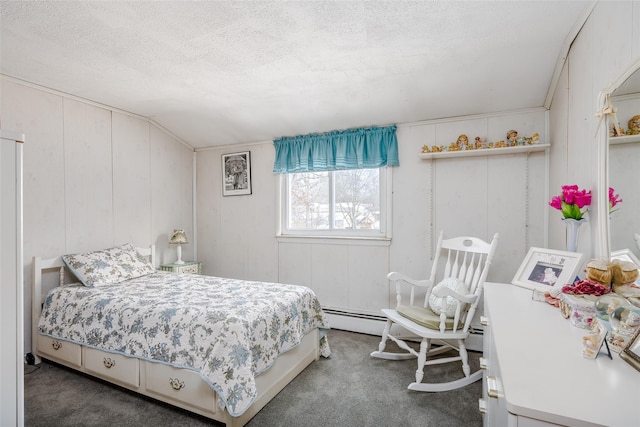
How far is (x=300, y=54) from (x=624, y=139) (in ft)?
6.06

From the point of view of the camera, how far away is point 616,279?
1.13 meters

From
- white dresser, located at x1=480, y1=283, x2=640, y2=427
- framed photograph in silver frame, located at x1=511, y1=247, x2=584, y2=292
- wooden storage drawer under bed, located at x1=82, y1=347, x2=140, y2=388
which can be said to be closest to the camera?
white dresser, located at x1=480, y1=283, x2=640, y2=427

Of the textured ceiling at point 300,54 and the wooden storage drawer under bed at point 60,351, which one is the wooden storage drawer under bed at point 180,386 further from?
the textured ceiling at point 300,54

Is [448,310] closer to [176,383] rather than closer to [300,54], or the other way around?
[176,383]

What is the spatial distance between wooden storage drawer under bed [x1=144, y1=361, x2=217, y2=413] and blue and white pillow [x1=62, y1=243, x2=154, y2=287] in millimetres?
1164

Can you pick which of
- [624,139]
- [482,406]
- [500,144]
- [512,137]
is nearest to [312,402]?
[482,406]

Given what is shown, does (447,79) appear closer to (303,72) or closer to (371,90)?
(371,90)

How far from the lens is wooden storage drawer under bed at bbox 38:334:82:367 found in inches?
94.0

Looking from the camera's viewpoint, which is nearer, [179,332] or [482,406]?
[482,406]

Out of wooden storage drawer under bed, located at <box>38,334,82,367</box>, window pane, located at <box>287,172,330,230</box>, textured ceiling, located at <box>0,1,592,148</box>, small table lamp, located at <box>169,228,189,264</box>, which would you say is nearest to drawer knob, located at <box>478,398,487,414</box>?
textured ceiling, located at <box>0,1,592,148</box>

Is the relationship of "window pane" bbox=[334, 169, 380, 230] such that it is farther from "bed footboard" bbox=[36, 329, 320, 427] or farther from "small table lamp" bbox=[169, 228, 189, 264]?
"small table lamp" bbox=[169, 228, 189, 264]

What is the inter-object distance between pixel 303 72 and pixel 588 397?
8.06 ft

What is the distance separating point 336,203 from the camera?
3613 mm

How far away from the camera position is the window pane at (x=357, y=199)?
3.43 meters
